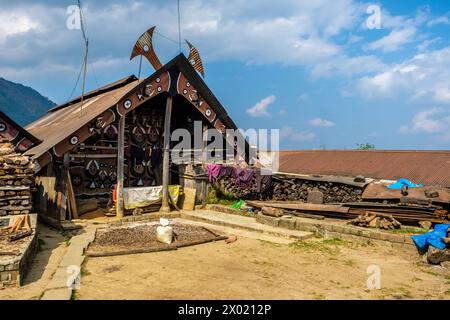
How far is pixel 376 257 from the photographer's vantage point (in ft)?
30.7

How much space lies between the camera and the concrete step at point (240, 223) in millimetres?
11270

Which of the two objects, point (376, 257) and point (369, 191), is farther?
point (369, 191)

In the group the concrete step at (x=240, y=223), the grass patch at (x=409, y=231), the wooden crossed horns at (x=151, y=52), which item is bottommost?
the concrete step at (x=240, y=223)

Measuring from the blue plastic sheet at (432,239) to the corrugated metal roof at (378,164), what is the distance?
510cm

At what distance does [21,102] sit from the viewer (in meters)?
61.4

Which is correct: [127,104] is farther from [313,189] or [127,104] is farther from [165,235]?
[313,189]

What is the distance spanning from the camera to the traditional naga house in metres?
12.0

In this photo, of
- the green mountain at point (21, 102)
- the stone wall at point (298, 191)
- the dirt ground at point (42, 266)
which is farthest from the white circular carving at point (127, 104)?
the green mountain at point (21, 102)

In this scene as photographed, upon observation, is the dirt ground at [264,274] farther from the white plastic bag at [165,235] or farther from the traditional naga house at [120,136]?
the traditional naga house at [120,136]

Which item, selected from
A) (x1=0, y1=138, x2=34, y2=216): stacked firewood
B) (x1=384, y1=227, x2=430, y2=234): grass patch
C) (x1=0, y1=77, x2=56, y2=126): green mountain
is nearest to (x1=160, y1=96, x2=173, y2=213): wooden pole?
(x1=0, y1=138, x2=34, y2=216): stacked firewood
